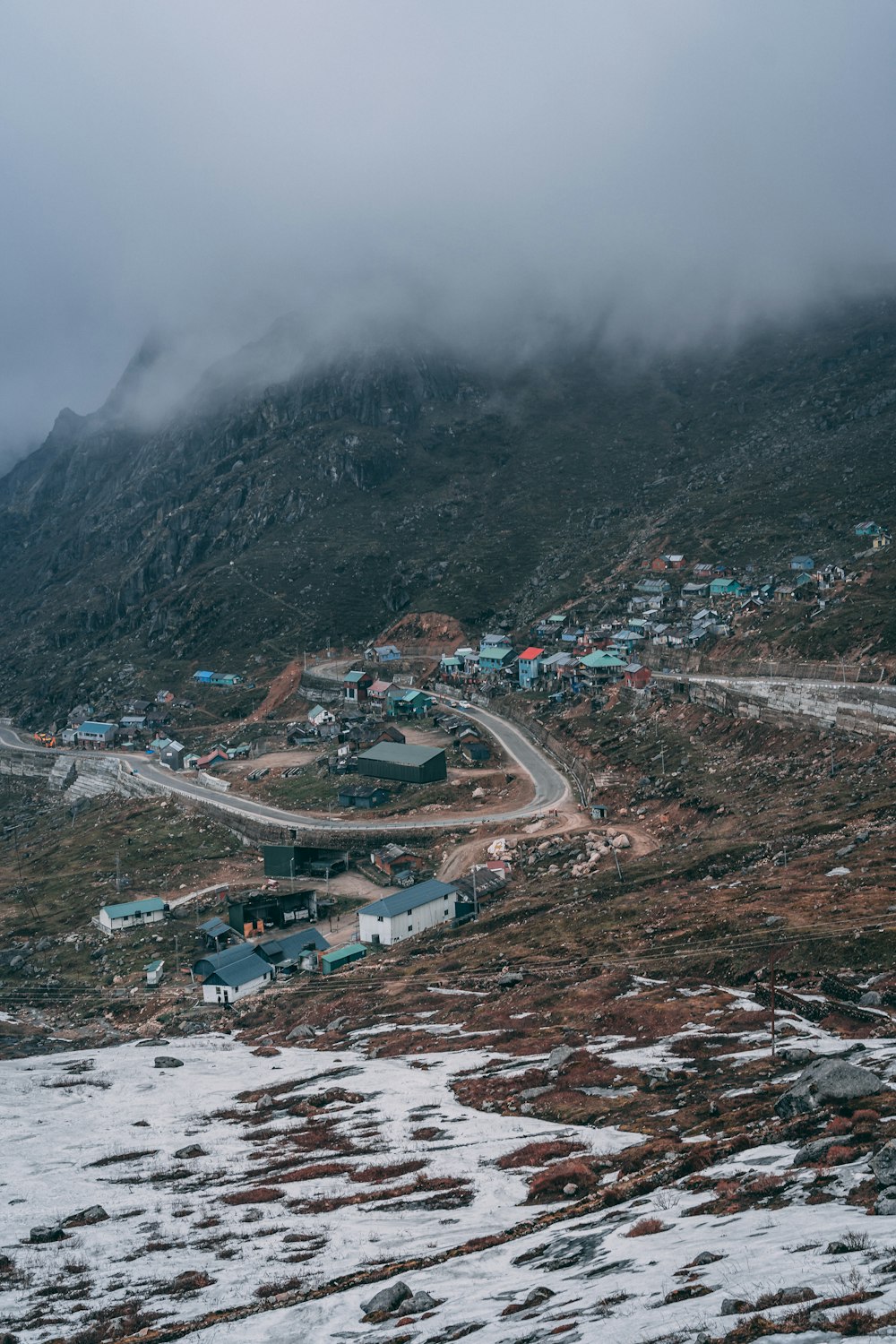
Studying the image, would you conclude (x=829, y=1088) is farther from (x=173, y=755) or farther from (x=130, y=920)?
(x=173, y=755)

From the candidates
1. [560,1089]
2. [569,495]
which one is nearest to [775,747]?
[560,1089]

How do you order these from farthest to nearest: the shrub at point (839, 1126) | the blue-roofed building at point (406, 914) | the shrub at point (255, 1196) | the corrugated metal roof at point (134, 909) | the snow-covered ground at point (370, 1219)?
1. the corrugated metal roof at point (134, 909)
2. the blue-roofed building at point (406, 914)
3. the shrub at point (255, 1196)
4. the shrub at point (839, 1126)
5. the snow-covered ground at point (370, 1219)

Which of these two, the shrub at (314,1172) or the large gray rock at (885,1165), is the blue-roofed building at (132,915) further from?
the large gray rock at (885,1165)

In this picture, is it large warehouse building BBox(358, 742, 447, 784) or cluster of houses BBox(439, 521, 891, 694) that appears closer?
large warehouse building BBox(358, 742, 447, 784)

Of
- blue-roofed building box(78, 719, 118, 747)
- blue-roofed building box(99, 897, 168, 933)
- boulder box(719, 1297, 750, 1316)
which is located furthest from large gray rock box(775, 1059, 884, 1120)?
blue-roofed building box(78, 719, 118, 747)

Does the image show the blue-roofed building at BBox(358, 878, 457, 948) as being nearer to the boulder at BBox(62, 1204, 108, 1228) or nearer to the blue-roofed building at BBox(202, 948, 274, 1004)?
the blue-roofed building at BBox(202, 948, 274, 1004)

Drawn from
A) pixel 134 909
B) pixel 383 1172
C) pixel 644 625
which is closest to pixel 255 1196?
pixel 383 1172

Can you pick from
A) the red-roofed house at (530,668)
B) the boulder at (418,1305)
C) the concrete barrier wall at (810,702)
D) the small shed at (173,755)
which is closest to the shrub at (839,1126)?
the boulder at (418,1305)
